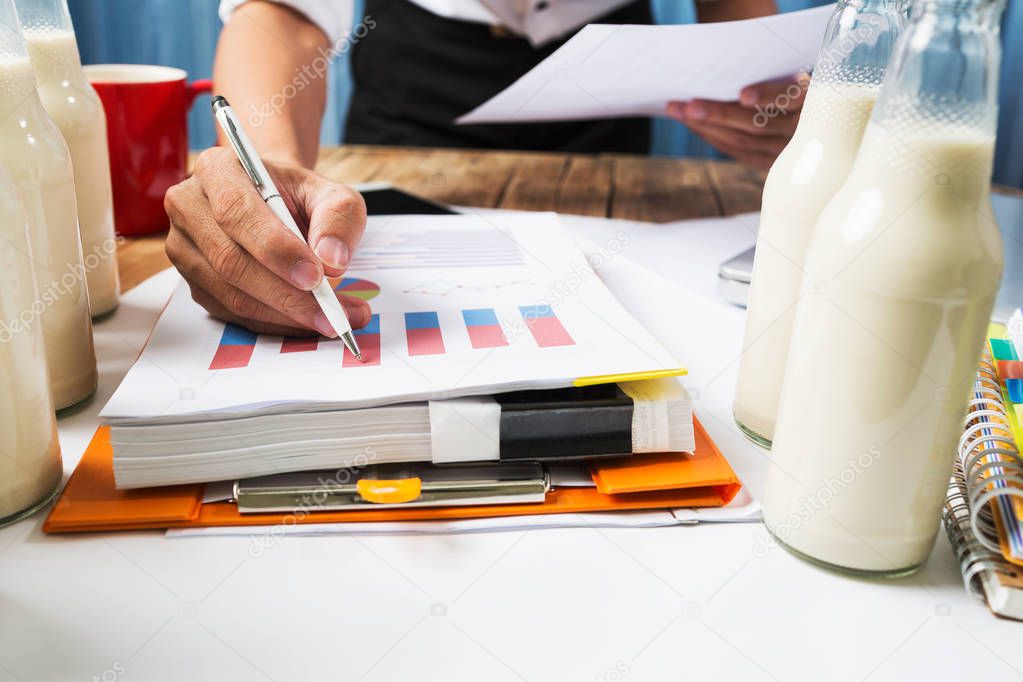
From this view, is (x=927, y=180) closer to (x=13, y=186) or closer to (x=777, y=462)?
(x=777, y=462)

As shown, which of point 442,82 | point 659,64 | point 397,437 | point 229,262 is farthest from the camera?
point 442,82

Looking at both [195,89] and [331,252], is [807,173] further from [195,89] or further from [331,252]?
[195,89]

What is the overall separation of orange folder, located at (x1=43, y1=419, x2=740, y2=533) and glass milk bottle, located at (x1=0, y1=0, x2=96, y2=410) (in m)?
0.08

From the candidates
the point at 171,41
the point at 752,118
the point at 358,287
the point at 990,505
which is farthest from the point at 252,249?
the point at 171,41

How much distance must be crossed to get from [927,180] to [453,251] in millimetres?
435

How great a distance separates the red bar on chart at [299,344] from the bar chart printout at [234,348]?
2 centimetres

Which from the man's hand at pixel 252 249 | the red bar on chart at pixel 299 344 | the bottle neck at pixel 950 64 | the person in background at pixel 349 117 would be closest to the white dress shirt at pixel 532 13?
the person in background at pixel 349 117

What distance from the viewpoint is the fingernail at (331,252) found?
0.53 m

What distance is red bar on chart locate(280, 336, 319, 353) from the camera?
20.2 inches

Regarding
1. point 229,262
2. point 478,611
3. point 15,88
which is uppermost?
point 15,88

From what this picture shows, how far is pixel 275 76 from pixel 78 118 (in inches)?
13.3

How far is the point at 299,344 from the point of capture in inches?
20.6

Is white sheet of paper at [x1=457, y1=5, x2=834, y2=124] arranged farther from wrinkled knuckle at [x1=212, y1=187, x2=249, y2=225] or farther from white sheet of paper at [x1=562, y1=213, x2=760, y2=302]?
wrinkled knuckle at [x1=212, y1=187, x2=249, y2=225]

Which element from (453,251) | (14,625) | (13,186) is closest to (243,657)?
(14,625)
